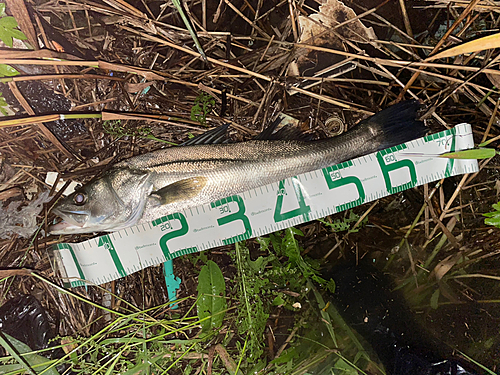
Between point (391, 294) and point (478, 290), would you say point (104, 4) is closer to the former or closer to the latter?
point (391, 294)

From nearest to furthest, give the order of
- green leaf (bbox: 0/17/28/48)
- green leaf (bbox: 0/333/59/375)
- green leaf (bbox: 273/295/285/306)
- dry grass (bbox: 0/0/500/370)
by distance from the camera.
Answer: green leaf (bbox: 0/17/28/48) < green leaf (bbox: 0/333/59/375) < green leaf (bbox: 273/295/285/306) < dry grass (bbox: 0/0/500/370)

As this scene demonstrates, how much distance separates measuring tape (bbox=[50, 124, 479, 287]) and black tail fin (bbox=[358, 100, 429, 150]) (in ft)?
0.29

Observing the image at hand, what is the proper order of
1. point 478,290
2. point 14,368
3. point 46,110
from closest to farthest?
1. point 14,368
2. point 478,290
3. point 46,110

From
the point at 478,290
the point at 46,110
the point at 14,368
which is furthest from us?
the point at 46,110

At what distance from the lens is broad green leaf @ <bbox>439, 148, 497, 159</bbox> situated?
8.24ft

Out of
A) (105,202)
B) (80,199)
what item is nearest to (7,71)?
(80,199)

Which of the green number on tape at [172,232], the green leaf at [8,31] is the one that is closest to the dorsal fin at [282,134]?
the green number on tape at [172,232]

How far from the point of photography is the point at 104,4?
2.96 meters

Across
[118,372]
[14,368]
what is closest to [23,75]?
[14,368]

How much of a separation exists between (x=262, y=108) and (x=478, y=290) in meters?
2.72

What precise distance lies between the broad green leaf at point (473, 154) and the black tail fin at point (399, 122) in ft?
1.00

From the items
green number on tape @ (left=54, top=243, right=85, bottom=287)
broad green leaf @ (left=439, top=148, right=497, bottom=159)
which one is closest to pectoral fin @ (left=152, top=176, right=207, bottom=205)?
green number on tape @ (left=54, top=243, right=85, bottom=287)

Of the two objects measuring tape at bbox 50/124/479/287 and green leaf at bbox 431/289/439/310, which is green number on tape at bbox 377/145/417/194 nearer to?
measuring tape at bbox 50/124/479/287

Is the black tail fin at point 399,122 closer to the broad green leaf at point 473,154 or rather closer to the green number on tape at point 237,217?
the broad green leaf at point 473,154
